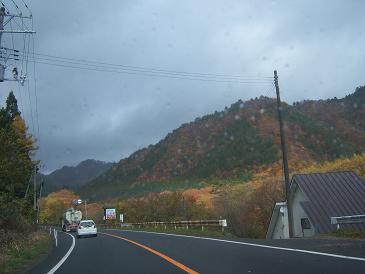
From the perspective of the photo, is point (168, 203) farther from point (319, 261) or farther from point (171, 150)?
→ point (171, 150)

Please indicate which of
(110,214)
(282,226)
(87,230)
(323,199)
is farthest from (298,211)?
(110,214)

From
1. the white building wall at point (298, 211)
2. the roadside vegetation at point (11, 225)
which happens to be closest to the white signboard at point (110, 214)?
the roadside vegetation at point (11, 225)

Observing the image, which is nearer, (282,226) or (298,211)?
(298,211)

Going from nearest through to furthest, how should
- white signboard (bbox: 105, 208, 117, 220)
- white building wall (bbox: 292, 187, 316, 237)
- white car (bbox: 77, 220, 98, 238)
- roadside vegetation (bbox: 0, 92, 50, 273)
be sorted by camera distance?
roadside vegetation (bbox: 0, 92, 50, 273), white building wall (bbox: 292, 187, 316, 237), white car (bbox: 77, 220, 98, 238), white signboard (bbox: 105, 208, 117, 220)

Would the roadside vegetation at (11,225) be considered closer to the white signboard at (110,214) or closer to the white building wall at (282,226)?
the white building wall at (282,226)

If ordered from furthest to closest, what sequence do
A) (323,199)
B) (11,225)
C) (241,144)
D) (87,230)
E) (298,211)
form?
(241,144) < (87,230) < (298,211) < (323,199) < (11,225)

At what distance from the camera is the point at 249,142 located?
409ft

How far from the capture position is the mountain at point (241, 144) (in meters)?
115

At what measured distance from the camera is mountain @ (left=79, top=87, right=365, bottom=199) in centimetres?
11531

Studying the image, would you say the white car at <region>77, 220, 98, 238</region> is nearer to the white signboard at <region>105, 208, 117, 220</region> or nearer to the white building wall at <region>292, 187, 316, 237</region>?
the white building wall at <region>292, 187, 316, 237</region>

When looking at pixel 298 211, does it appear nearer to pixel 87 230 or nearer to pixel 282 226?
pixel 282 226

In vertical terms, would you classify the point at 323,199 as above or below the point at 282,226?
above

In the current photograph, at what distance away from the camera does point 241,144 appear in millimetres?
126500

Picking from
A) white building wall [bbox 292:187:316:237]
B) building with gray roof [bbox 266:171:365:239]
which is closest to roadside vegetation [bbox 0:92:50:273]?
building with gray roof [bbox 266:171:365:239]
